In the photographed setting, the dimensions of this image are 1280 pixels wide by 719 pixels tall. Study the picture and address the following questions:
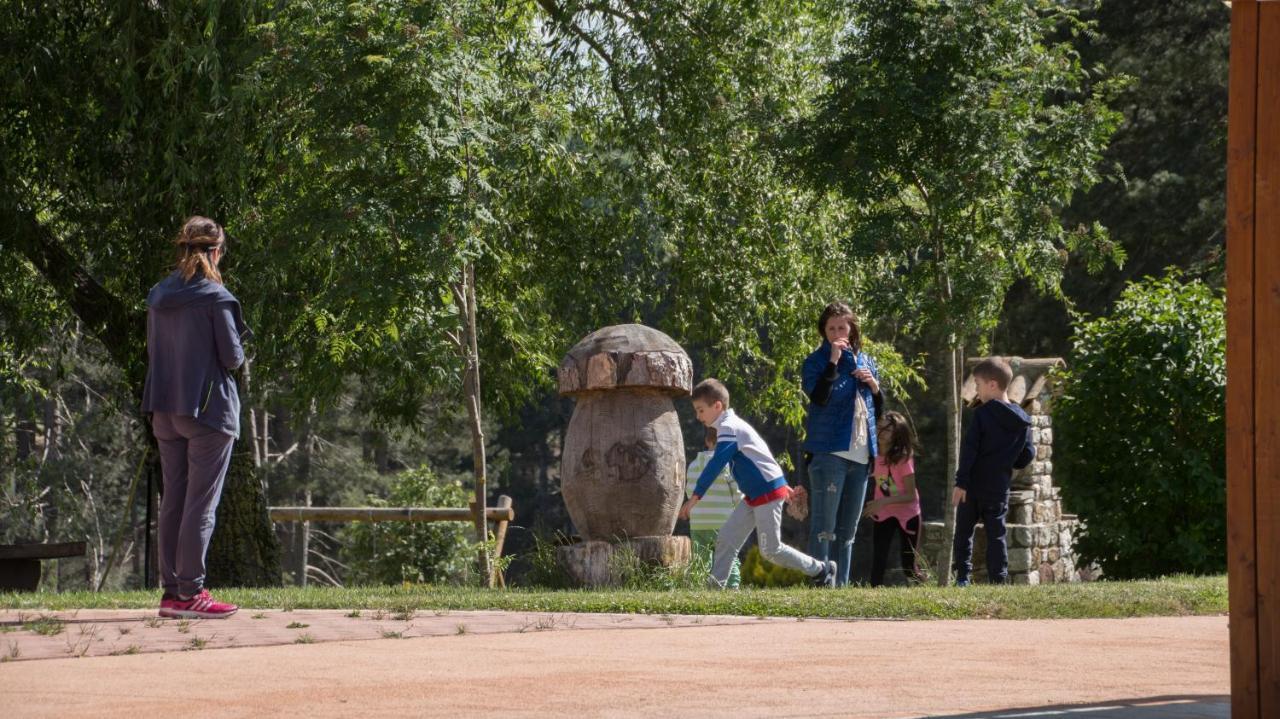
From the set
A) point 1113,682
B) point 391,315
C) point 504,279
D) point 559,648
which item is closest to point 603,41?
point 504,279

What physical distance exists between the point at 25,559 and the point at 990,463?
314 inches

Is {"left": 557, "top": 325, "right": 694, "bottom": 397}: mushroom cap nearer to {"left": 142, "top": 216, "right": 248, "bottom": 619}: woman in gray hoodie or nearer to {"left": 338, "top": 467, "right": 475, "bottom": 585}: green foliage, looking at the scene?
{"left": 142, "top": 216, "right": 248, "bottom": 619}: woman in gray hoodie

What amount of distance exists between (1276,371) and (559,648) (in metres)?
3.10

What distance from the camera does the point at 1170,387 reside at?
11797mm

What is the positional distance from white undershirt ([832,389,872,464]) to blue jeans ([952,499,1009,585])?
0.90m

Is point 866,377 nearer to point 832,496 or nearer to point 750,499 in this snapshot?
point 832,496

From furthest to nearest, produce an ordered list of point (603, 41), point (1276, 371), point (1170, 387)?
point (603, 41) < point (1170, 387) < point (1276, 371)

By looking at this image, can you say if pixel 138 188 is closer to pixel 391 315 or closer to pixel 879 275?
pixel 391 315

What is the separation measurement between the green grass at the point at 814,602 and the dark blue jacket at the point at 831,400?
1239mm

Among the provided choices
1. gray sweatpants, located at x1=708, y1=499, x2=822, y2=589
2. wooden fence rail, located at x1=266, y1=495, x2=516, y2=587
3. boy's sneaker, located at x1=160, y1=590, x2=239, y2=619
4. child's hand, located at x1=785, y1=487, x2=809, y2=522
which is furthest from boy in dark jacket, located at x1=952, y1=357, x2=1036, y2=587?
wooden fence rail, located at x1=266, y1=495, x2=516, y2=587

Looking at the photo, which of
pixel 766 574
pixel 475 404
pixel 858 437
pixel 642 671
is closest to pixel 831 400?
pixel 858 437

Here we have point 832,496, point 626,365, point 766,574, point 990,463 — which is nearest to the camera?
point 832,496

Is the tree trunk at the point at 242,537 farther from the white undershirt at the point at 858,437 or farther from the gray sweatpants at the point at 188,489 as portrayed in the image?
the gray sweatpants at the point at 188,489

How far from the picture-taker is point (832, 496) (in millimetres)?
9664
